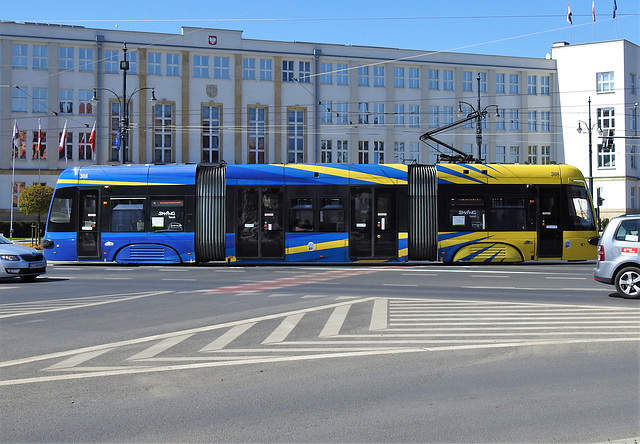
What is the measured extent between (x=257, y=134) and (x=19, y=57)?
66.9 ft

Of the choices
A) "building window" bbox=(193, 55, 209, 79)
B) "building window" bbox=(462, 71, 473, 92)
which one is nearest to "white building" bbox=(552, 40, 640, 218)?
"building window" bbox=(462, 71, 473, 92)

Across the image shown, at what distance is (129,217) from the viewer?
24.7 m

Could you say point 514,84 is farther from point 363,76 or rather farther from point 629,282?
point 629,282

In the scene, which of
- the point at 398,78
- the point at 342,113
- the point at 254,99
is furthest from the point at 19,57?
the point at 398,78

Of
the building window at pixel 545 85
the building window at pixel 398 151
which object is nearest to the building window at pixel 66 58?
the building window at pixel 398 151

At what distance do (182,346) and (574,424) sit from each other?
5.16 meters

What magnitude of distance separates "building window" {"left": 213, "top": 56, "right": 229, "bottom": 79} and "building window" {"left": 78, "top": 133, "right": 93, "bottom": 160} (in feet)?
39.4

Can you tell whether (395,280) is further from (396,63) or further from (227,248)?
(396,63)

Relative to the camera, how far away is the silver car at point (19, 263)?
739 inches

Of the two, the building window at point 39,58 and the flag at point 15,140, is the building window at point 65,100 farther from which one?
the flag at point 15,140

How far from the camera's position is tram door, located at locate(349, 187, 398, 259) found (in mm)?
24312

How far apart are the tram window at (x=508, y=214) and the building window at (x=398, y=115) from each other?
40.8 metres

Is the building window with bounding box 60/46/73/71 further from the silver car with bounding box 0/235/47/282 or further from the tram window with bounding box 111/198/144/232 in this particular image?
the silver car with bounding box 0/235/47/282

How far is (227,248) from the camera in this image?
24.5 m
